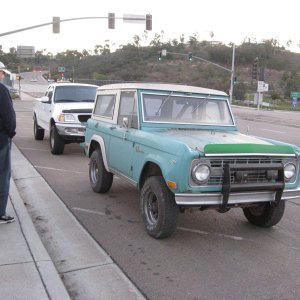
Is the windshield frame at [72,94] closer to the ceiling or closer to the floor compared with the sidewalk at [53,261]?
closer to the ceiling

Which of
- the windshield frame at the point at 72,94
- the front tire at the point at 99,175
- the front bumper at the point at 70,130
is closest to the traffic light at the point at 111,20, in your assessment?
the windshield frame at the point at 72,94

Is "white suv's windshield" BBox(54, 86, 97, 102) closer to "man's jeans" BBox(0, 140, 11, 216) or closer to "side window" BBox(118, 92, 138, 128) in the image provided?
"side window" BBox(118, 92, 138, 128)

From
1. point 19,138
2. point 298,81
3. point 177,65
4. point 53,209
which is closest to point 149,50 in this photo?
point 177,65

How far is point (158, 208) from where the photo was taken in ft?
16.8

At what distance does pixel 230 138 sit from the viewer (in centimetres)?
556

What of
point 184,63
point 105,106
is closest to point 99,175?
point 105,106

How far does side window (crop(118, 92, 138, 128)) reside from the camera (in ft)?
19.9

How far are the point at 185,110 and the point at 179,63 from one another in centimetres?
12059

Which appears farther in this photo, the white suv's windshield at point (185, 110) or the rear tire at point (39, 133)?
the rear tire at point (39, 133)

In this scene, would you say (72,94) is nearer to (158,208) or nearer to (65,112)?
(65,112)

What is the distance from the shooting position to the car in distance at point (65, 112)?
1117 cm

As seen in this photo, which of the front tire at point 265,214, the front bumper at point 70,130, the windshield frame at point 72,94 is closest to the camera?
the front tire at point 265,214

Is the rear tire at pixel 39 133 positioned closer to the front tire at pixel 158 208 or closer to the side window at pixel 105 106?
the side window at pixel 105 106

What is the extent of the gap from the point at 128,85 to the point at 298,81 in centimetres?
8836
